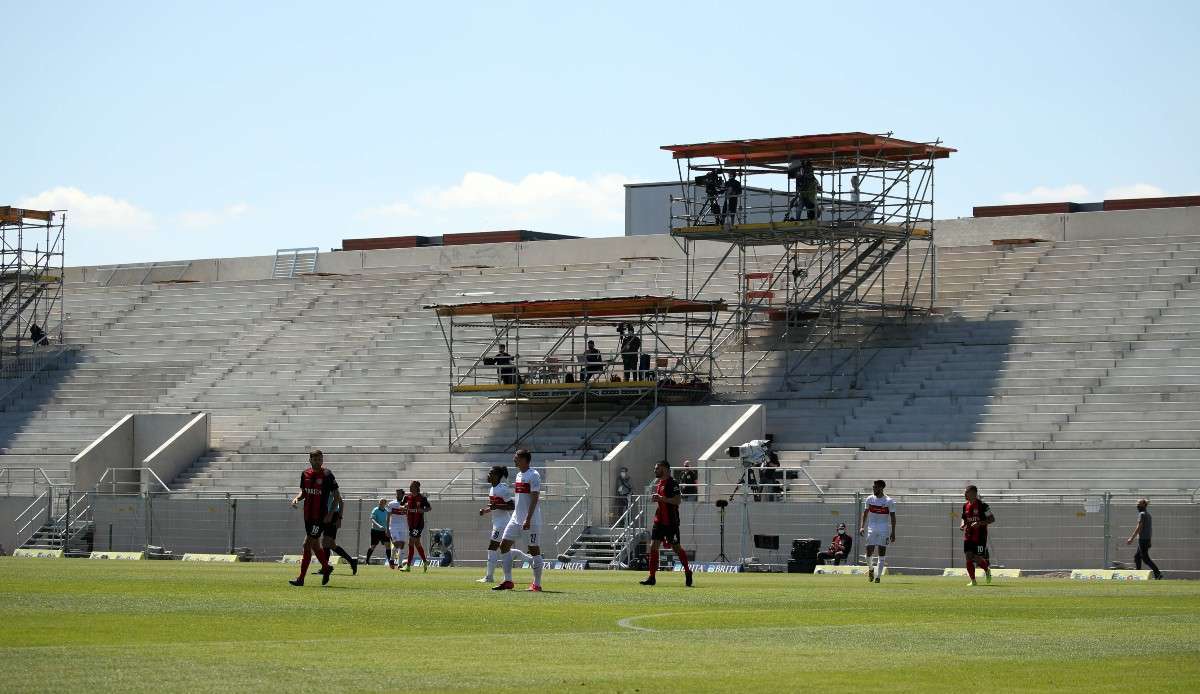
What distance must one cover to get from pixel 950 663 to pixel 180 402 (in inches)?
1706

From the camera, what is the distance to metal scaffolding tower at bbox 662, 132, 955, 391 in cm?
4759

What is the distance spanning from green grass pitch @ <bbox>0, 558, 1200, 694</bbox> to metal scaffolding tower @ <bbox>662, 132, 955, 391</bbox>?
2309cm

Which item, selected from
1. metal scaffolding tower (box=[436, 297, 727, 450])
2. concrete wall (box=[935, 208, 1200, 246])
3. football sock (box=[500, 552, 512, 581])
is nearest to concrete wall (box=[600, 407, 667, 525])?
metal scaffolding tower (box=[436, 297, 727, 450])

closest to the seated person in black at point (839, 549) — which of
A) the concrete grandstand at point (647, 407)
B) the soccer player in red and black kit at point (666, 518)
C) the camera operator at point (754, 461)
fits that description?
the concrete grandstand at point (647, 407)

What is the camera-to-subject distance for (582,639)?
50.7 ft

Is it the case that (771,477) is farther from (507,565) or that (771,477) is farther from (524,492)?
(524,492)

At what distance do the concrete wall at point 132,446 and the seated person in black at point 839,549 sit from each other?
20423 mm

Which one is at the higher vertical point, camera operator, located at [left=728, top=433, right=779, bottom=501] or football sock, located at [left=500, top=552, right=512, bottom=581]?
camera operator, located at [left=728, top=433, right=779, bottom=501]

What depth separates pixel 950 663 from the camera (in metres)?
13.6

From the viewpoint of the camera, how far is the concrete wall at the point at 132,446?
49.2 m

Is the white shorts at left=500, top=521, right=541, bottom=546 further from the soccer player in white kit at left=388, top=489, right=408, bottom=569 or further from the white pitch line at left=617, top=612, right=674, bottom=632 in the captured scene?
the soccer player in white kit at left=388, top=489, right=408, bottom=569

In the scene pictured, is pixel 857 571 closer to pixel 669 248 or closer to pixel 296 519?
pixel 296 519

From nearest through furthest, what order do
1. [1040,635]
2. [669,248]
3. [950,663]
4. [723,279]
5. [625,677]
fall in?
[625,677] → [950,663] → [1040,635] → [723,279] → [669,248]

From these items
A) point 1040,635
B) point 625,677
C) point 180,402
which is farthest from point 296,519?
point 625,677
